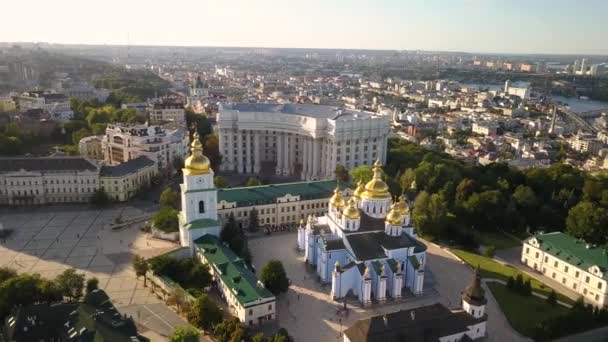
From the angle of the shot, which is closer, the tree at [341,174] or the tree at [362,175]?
the tree at [362,175]

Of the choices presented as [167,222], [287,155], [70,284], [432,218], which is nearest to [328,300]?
[432,218]

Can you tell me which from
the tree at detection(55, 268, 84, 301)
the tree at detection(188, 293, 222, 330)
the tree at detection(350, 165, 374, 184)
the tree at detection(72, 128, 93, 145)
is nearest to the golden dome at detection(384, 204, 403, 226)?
the tree at detection(188, 293, 222, 330)

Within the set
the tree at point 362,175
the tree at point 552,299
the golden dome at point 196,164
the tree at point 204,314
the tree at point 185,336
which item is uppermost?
the golden dome at point 196,164

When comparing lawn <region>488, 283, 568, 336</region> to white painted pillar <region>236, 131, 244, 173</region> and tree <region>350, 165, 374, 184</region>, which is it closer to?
tree <region>350, 165, 374, 184</region>

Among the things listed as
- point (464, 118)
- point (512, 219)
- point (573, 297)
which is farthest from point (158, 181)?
point (464, 118)

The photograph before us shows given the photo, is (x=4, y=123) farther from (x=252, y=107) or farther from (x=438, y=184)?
(x=438, y=184)

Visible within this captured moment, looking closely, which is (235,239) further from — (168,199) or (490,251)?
(490,251)

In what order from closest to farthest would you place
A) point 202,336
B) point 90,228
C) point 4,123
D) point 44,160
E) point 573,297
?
point 202,336 < point 573,297 < point 90,228 < point 44,160 < point 4,123

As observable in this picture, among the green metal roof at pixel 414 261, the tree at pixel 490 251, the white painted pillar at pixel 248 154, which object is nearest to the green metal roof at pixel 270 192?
the green metal roof at pixel 414 261

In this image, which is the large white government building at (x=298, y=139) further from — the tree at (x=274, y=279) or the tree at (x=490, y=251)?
the tree at (x=274, y=279)
